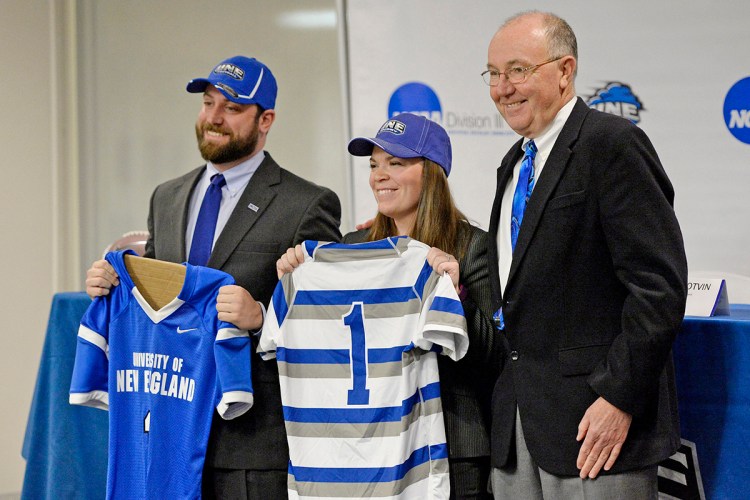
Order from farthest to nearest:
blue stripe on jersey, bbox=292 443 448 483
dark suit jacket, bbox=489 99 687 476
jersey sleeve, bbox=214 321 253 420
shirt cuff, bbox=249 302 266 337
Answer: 1. shirt cuff, bbox=249 302 266 337
2. jersey sleeve, bbox=214 321 253 420
3. blue stripe on jersey, bbox=292 443 448 483
4. dark suit jacket, bbox=489 99 687 476

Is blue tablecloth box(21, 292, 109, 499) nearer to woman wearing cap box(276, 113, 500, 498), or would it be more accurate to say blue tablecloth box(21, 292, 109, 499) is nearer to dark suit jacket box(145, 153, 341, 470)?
dark suit jacket box(145, 153, 341, 470)

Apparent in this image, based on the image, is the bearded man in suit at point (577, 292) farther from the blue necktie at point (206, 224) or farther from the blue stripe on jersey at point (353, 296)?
the blue necktie at point (206, 224)

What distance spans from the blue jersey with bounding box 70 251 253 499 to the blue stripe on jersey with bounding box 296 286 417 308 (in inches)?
8.5

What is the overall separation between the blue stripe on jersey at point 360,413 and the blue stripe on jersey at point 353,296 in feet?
0.85

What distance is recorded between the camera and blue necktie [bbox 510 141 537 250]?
78.2 inches

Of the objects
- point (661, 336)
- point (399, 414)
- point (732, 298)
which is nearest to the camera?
point (661, 336)

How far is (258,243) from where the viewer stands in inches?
97.8

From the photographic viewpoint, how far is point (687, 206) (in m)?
3.76

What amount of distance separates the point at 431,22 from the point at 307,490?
243 centimetres

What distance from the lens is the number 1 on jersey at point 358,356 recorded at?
7.25ft

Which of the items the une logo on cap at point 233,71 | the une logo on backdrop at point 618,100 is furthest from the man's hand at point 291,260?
the une logo on backdrop at point 618,100

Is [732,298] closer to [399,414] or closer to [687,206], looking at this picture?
[687,206]

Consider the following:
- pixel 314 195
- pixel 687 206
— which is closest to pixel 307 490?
pixel 314 195

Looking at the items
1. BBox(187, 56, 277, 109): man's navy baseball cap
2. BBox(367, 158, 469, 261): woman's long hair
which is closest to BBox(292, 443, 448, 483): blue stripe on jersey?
BBox(367, 158, 469, 261): woman's long hair
